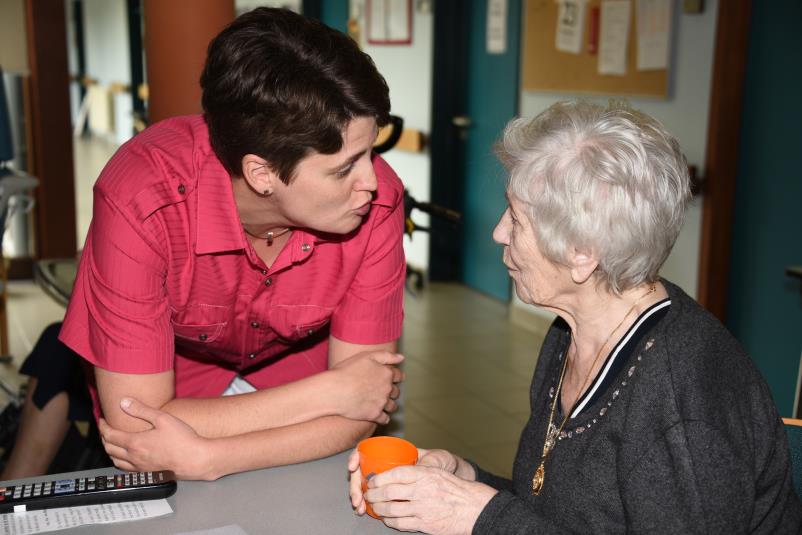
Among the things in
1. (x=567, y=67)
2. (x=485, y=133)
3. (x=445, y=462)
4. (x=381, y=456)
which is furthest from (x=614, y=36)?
(x=381, y=456)

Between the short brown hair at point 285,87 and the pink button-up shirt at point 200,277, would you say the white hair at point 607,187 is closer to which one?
the short brown hair at point 285,87

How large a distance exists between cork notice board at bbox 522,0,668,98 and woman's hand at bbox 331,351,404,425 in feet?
9.19

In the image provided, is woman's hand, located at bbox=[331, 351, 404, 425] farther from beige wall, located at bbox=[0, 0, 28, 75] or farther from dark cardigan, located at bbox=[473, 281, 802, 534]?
beige wall, located at bbox=[0, 0, 28, 75]

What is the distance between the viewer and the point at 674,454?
3.67 feet

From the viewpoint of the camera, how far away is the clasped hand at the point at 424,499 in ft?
4.03

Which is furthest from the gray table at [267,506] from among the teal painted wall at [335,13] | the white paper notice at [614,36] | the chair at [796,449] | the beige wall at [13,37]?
the teal painted wall at [335,13]

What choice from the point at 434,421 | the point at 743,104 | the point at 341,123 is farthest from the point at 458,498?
the point at 743,104

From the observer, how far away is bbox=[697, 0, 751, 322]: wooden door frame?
11.6 ft

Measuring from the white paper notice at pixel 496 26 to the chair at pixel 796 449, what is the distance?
4305 mm

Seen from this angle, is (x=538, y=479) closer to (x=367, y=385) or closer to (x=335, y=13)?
Result: (x=367, y=385)

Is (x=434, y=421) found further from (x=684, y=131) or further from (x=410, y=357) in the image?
(x=684, y=131)

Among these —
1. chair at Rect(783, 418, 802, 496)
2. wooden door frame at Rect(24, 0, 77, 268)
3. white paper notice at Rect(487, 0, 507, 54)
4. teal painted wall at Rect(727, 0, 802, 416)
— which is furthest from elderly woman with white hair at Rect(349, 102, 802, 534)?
wooden door frame at Rect(24, 0, 77, 268)

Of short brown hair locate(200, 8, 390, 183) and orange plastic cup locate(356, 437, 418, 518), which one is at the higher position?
short brown hair locate(200, 8, 390, 183)

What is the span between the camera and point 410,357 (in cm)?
456
